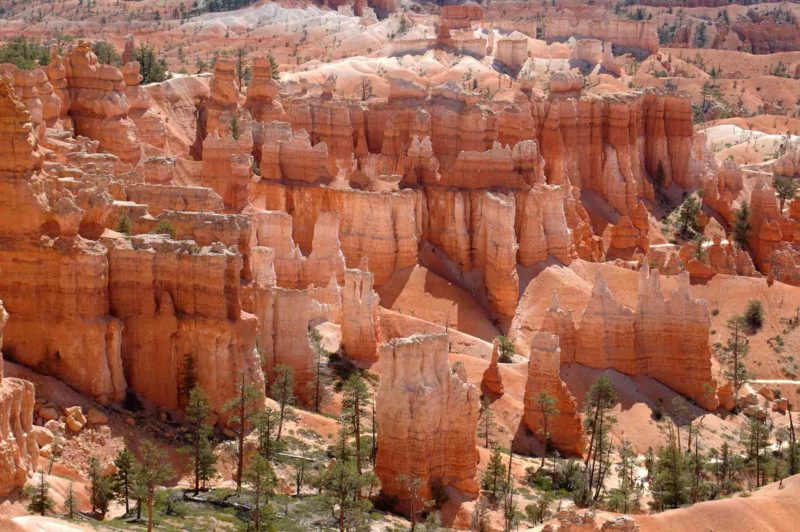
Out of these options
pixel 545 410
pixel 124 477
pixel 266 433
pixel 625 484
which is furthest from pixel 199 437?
pixel 545 410

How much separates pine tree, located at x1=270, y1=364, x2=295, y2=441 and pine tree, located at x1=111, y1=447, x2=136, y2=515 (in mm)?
6558

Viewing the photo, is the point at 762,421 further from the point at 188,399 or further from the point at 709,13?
the point at 709,13

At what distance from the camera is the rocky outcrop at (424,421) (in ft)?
134

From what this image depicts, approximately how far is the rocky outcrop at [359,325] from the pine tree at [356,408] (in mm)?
5428

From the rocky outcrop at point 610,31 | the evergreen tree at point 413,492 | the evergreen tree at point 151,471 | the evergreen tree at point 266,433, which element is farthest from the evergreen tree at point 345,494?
the rocky outcrop at point 610,31

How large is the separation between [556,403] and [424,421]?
10.9 m

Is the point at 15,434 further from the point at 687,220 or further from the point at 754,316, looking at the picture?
the point at 687,220

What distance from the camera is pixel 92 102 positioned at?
69.3m

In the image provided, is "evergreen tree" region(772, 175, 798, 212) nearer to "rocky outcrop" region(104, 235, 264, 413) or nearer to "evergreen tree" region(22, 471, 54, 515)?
"rocky outcrop" region(104, 235, 264, 413)

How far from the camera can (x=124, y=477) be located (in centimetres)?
3544

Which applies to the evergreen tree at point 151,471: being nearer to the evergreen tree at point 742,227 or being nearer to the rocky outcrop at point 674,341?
the rocky outcrop at point 674,341

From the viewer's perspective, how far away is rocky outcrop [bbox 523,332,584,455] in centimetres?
5078

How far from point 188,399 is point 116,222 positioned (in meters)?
6.13

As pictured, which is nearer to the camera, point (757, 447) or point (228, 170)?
point (757, 447)
